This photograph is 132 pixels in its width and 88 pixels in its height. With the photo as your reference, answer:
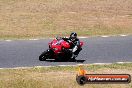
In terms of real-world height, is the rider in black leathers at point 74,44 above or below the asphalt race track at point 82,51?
above

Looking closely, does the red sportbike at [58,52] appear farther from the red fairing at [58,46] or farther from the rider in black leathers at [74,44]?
the rider in black leathers at [74,44]

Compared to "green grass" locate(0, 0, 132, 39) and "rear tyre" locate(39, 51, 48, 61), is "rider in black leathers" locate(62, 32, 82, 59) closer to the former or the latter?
"rear tyre" locate(39, 51, 48, 61)

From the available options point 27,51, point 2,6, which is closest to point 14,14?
point 2,6

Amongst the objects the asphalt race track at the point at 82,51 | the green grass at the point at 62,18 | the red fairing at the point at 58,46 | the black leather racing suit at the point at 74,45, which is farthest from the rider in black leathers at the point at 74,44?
the green grass at the point at 62,18

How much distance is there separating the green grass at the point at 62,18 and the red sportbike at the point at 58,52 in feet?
21.4

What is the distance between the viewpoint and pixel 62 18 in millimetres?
34250

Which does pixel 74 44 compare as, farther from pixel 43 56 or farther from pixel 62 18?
pixel 62 18

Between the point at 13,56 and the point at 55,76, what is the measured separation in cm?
463

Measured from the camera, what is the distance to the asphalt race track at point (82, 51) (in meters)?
21.9

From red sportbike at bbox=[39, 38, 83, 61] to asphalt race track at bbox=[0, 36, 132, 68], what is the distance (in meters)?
0.41

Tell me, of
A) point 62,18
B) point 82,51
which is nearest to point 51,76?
point 82,51

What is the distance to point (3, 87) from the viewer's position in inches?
664

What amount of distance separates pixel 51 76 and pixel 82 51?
5.55m

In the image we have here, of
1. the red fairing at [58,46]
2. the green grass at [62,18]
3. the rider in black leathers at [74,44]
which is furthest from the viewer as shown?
the green grass at [62,18]
